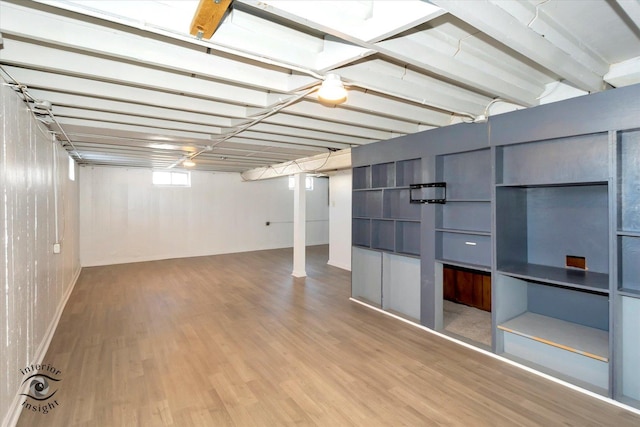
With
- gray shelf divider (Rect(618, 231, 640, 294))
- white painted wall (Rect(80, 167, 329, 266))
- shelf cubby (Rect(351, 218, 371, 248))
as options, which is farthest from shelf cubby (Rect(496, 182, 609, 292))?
white painted wall (Rect(80, 167, 329, 266))

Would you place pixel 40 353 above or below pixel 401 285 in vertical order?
below

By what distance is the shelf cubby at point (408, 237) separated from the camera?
4.18m

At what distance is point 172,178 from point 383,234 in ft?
21.4

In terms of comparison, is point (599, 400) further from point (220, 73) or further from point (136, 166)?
point (136, 166)

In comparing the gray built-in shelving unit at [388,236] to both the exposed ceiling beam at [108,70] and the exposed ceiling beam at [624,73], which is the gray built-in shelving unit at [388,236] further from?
the exposed ceiling beam at [108,70]

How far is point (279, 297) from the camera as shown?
5102 millimetres

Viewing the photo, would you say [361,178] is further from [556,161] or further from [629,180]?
[629,180]

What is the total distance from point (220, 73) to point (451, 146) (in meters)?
2.60

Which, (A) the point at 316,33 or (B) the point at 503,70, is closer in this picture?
(A) the point at 316,33

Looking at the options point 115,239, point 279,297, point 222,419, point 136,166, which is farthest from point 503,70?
point 115,239

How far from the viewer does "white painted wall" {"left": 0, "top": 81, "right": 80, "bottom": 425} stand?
2037 millimetres

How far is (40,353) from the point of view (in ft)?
9.92

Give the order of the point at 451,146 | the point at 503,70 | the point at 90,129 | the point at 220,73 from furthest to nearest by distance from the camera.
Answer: the point at 90,129, the point at 451,146, the point at 503,70, the point at 220,73

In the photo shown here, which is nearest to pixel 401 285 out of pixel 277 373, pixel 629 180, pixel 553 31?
pixel 277 373
